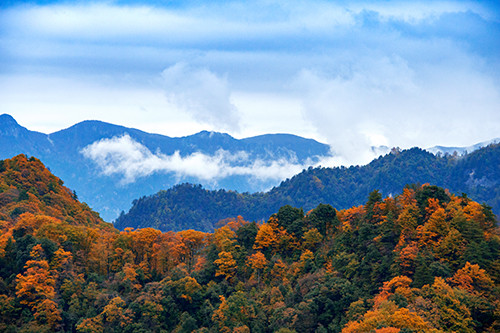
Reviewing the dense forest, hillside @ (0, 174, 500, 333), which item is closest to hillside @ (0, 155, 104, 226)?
the dense forest

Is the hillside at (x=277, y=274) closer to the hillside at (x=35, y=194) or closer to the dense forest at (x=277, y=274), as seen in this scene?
the dense forest at (x=277, y=274)

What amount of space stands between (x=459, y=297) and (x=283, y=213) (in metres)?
33.0

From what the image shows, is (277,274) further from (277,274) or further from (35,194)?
(35,194)

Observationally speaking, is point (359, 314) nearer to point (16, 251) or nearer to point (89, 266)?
point (89, 266)

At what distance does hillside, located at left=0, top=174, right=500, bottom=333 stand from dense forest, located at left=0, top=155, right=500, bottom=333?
141mm

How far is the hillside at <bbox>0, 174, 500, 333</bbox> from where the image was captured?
56250 mm

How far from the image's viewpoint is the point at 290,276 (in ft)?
239

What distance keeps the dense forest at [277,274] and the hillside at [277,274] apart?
14 centimetres

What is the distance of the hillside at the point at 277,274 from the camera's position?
56.2m

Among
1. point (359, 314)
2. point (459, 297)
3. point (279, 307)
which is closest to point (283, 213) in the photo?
point (279, 307)

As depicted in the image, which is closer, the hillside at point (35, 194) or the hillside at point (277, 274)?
the hillside at point (277, 274)

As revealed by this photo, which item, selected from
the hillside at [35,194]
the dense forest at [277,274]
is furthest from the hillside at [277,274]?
the hillside at [35,194]

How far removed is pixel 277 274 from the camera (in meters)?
74.4

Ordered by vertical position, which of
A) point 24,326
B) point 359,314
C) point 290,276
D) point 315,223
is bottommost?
point 24,326
